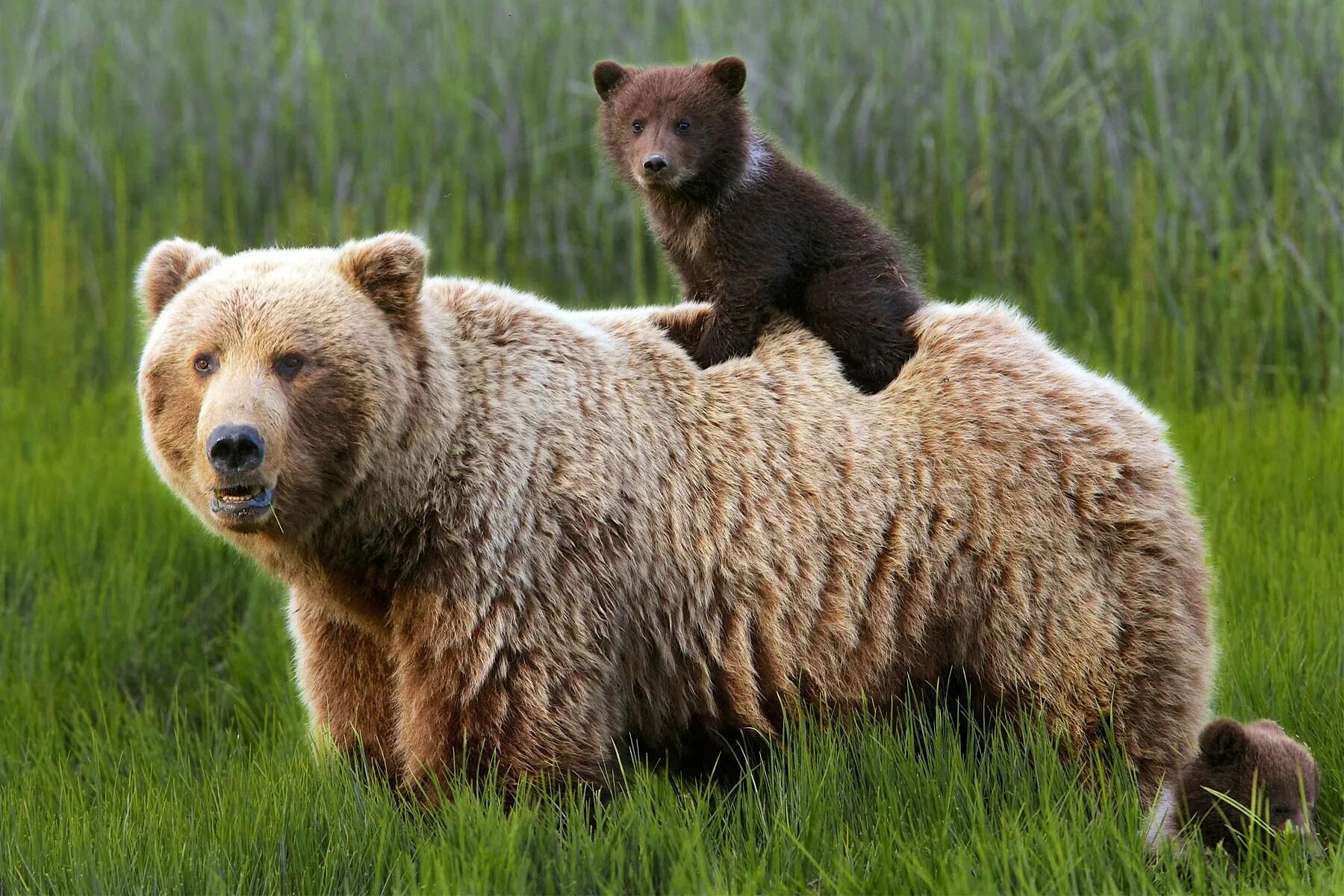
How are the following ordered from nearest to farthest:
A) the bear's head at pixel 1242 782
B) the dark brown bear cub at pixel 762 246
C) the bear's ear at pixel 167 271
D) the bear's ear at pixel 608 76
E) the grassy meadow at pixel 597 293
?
1. the grassy meadow at pixel 597 293
2. the bear's head at pixel 1242 782
3. the bear's ear at pixel 167 271
4. the dark brown bear cub at pixel 762 246
5. the bear's ear at pixel 608 76

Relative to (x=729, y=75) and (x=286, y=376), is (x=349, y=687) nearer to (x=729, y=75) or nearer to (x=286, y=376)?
(x=286, y=376)

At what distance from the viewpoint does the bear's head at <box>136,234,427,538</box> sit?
15.0 feet

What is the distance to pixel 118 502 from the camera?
8.34 meters

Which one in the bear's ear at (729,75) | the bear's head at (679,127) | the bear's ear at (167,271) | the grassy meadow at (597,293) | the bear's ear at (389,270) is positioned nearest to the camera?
the grassy meadow at (597,293)

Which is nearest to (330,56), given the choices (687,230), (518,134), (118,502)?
(518,134)

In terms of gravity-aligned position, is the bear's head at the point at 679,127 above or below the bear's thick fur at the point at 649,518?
above

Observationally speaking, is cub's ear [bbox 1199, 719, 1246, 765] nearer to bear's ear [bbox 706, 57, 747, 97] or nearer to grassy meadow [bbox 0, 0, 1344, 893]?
grassy meadow [bbox 0, 0, 1344, 893]

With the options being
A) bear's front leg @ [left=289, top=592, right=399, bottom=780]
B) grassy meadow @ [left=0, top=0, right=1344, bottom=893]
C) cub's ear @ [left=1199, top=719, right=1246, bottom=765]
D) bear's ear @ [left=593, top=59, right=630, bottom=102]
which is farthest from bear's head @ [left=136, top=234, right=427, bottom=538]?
cub's ear @ [left=1199, top=719, right=1246, bottom=765]

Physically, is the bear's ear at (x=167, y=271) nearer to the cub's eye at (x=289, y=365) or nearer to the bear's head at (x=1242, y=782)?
the cub's eye at (x=289, y=365)

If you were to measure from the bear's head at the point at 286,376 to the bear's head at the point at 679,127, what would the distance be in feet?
3.54

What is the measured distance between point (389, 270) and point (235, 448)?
0.82m

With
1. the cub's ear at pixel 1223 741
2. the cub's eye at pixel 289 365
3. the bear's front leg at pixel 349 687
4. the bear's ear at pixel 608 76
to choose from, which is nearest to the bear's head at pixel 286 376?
the cub's eye at pixel 289 365

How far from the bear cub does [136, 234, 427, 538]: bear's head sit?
255cm

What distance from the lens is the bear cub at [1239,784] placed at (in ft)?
15.4
